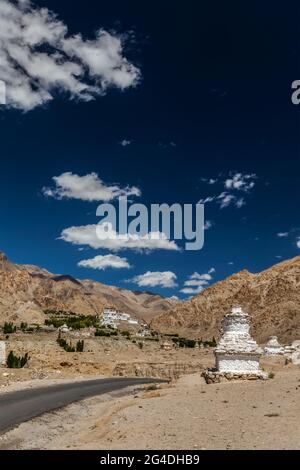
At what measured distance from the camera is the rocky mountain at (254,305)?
107750mm

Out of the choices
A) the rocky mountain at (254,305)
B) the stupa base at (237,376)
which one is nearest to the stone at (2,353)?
the stupa base at (237,376)

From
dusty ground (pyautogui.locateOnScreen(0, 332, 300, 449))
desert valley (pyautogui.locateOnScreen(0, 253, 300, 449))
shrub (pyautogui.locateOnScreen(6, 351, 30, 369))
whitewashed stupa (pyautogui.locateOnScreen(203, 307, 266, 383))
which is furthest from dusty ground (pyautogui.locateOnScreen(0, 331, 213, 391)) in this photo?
whitewashed stupa (pyautogui.locateOnScreen(203, 307, 266, 383))

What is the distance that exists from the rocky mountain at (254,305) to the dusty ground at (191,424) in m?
75.6

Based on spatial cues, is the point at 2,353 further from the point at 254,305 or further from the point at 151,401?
the point at 254,305

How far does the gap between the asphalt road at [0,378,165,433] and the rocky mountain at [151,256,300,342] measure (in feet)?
222

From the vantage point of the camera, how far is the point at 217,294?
158m

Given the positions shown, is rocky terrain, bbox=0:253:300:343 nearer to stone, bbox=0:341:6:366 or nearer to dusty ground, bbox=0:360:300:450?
stone, bbox=0:341:6:366

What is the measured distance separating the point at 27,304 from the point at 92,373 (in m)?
73.4

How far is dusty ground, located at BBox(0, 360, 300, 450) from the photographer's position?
11617 mm

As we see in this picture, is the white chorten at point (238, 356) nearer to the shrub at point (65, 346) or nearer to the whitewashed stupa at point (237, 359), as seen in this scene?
the whitewashed stupa at point (237, 359)

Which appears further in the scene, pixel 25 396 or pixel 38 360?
pixel 38 360

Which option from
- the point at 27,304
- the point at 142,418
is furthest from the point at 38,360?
the point at 27,304

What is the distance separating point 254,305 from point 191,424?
122 meters
